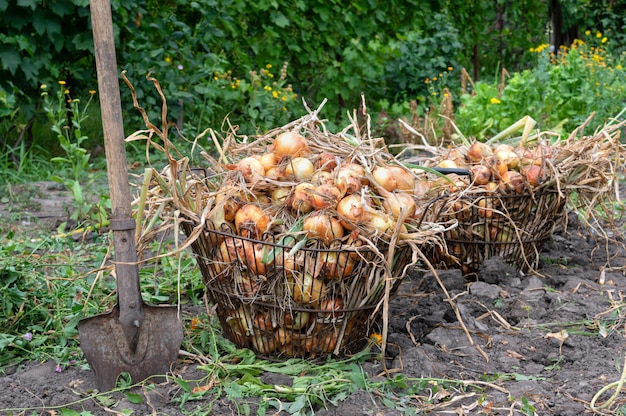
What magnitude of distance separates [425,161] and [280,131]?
37.9 inches

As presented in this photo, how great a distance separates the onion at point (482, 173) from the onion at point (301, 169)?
967 mm

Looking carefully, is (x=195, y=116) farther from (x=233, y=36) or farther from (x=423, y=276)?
(x=423, y=276)

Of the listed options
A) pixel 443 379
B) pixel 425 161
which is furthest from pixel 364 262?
pixel 425 161

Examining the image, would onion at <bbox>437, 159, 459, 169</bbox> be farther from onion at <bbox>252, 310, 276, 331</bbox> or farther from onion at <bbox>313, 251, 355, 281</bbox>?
onion at <bbox>252, 310, 276, 331</bbox>

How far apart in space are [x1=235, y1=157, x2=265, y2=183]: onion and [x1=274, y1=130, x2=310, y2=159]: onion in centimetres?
9

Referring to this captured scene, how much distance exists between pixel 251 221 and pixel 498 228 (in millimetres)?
1320

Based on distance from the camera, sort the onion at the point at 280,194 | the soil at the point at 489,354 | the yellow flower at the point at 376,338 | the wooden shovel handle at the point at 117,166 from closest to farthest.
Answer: the soil at the point at 489,354 → the wooden shovel handle at the point at 117,166 → the onion at the point at 280,194 → the yellow flower at the point at 376,338

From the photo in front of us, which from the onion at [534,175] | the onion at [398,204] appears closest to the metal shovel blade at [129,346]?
the onion at [398,204]

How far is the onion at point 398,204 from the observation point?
2.19 metres

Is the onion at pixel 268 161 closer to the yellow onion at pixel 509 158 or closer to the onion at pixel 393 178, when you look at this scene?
the onion at pixel 393 178

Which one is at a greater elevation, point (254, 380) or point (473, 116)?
point (473, 116)

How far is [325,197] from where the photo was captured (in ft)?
7.05

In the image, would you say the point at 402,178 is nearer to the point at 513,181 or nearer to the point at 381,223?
the point at 381,223

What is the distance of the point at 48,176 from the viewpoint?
5.05 metres
